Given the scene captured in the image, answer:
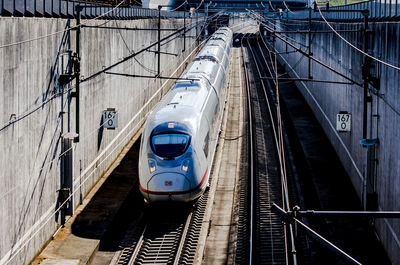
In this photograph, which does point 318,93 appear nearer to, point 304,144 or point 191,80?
point 304,144

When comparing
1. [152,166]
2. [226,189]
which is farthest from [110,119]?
[152,166]

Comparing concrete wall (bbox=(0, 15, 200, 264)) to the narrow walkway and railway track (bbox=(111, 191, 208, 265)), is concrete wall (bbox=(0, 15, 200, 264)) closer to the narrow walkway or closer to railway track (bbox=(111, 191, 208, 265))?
railway track (bbox=(111, 191, 208, 265))

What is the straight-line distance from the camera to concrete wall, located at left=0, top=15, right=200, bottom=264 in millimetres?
12820

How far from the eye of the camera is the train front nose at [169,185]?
642 inches

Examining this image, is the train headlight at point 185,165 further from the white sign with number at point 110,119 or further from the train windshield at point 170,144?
the white sign with number at point 110,119

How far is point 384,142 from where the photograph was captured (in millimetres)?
16688

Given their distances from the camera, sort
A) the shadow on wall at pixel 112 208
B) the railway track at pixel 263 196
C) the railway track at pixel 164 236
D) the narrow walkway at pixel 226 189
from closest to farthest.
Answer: the railway track at pixel 164 236
the railway track at pixel 263 196
the narrow walkway at pixel 226 189
the shadow on wall at pixel 112 208

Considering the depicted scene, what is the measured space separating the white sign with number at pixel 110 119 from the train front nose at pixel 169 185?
4915 millimetres

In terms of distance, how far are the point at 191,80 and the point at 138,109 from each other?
7.55m

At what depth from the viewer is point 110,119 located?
Result: 2086 cm

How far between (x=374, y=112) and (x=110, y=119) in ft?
29.2

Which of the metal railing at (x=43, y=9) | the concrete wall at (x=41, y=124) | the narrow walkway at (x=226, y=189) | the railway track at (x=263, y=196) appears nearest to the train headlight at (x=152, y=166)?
the narrow walkway at (x=226, y=189)

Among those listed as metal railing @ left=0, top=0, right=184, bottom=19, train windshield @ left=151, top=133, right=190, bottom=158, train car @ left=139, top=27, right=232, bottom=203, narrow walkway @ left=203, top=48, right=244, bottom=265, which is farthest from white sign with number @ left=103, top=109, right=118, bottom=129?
narrow walkway @ left=203, top=48, right=244, bottom=265

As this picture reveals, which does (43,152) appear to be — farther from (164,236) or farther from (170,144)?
(164,236)
